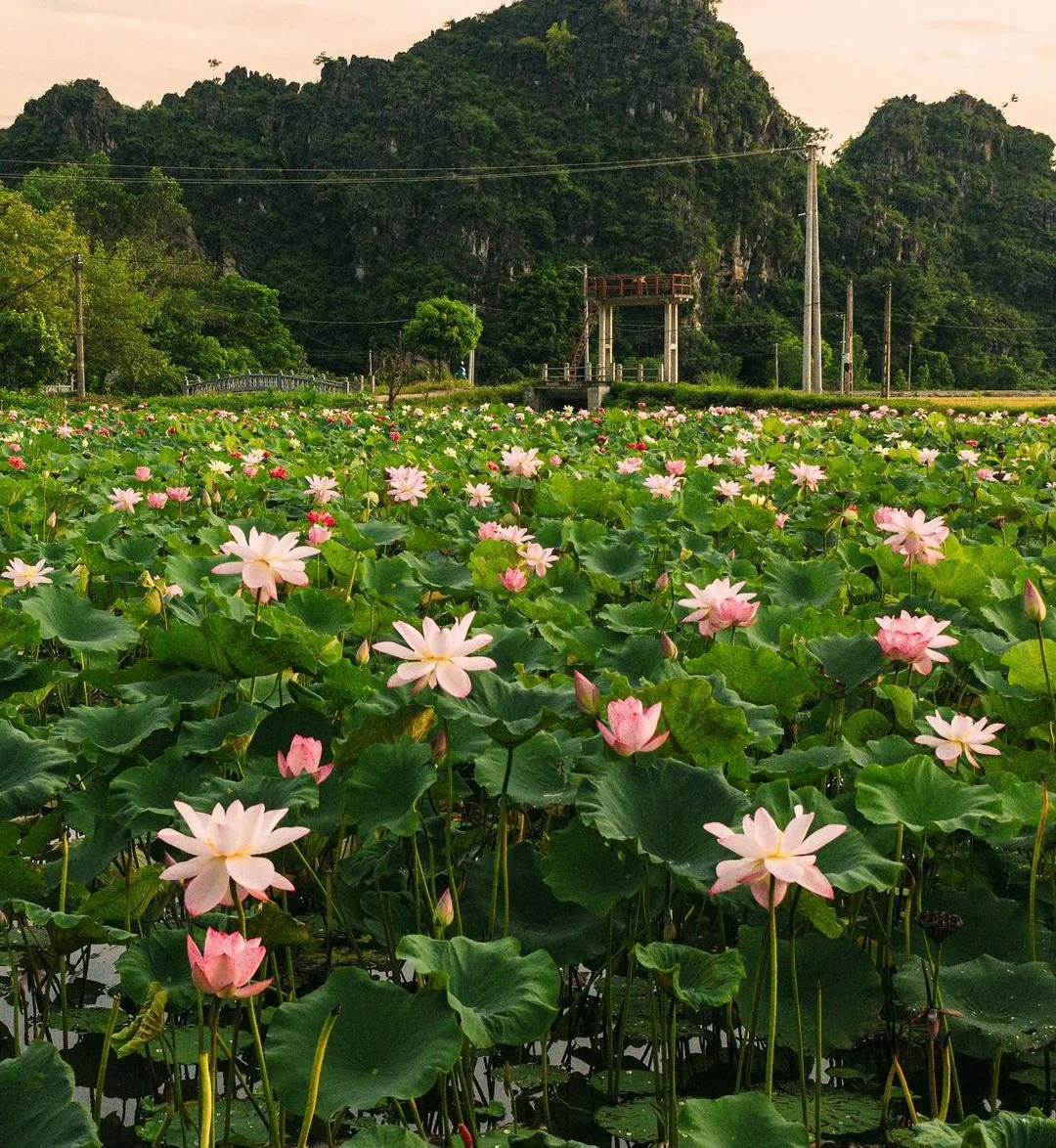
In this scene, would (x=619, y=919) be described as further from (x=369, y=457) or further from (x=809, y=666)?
(x=369, y=457)

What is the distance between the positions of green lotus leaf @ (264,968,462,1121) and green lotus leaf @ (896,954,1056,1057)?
0.64 metres

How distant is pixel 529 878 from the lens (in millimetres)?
1748

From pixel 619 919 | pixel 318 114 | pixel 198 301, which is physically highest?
pixel 318 114

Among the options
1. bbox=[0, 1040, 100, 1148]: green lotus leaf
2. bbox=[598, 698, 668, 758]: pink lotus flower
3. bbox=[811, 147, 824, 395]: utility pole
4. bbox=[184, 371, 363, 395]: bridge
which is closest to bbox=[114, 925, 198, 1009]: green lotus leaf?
bbox=[0, 1040, 100, 1148]: green lotus leaf

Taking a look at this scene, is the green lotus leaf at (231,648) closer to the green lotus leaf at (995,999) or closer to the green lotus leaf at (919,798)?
the green lotus leaf at (919,798)

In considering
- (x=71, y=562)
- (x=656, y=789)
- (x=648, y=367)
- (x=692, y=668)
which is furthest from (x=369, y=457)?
(x=648, y=367)

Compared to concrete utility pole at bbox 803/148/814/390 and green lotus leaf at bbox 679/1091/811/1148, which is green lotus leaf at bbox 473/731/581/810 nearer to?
green lotus leaf at bbox 679/1091/811/1148

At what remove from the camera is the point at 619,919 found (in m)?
1.69

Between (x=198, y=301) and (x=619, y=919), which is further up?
(x=198, y=301)

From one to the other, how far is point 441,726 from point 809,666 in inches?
34.0

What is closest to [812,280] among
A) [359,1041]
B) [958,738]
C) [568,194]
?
[958,738]

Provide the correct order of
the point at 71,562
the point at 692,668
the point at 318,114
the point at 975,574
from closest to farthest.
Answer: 1. the point at 692,668
2. the point at 975,574
3. the point at 71,562
4. the point at 318,114

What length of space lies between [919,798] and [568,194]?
73.8 m

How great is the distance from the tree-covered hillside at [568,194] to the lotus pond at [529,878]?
2422 inches
